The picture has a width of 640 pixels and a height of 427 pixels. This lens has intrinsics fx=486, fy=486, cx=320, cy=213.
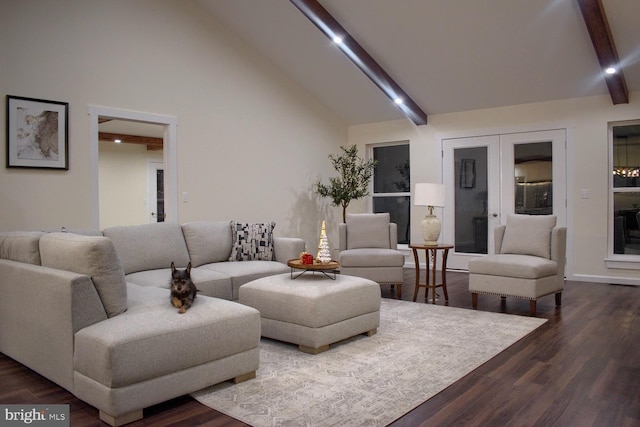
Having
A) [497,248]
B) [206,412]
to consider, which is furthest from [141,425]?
[497,248]

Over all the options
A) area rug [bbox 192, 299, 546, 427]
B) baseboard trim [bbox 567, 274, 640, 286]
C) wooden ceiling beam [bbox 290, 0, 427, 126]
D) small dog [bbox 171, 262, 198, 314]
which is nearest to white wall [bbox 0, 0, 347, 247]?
wooden ceiling beam [bbox 290, 0, 427, 126]

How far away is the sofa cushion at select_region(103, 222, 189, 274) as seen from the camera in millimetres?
4328

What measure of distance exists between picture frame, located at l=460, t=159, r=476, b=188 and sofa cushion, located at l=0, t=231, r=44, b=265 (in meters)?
5.87

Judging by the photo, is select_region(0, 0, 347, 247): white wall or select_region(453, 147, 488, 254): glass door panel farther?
select_region(453, 147, 488, 254): glass door panel

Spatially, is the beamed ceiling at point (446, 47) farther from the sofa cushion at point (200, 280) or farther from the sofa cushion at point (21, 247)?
the sofa cushion at point (21, 247)

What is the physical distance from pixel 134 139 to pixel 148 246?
460 centimetres

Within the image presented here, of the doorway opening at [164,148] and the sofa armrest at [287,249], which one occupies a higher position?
the doorway opening at [164,148]

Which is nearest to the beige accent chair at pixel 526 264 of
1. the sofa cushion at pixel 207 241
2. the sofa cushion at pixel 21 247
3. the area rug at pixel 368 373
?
the area rug at pixel 368 373

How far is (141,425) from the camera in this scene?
2.30 meters

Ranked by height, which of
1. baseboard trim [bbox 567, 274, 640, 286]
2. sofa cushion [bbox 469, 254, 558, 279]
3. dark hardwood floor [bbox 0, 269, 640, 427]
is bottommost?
dark hardwood floor [bbox 0, 269, 640, 427]

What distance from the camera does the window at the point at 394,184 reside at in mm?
8094

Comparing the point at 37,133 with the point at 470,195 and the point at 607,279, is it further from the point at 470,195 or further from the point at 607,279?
the point at 607,279

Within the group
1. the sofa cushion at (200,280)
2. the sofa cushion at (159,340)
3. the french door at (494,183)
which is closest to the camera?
the sofa cushion at (159,340)

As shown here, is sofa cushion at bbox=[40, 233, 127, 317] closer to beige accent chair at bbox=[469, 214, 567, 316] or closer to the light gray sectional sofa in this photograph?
the light gray sectional sofa
